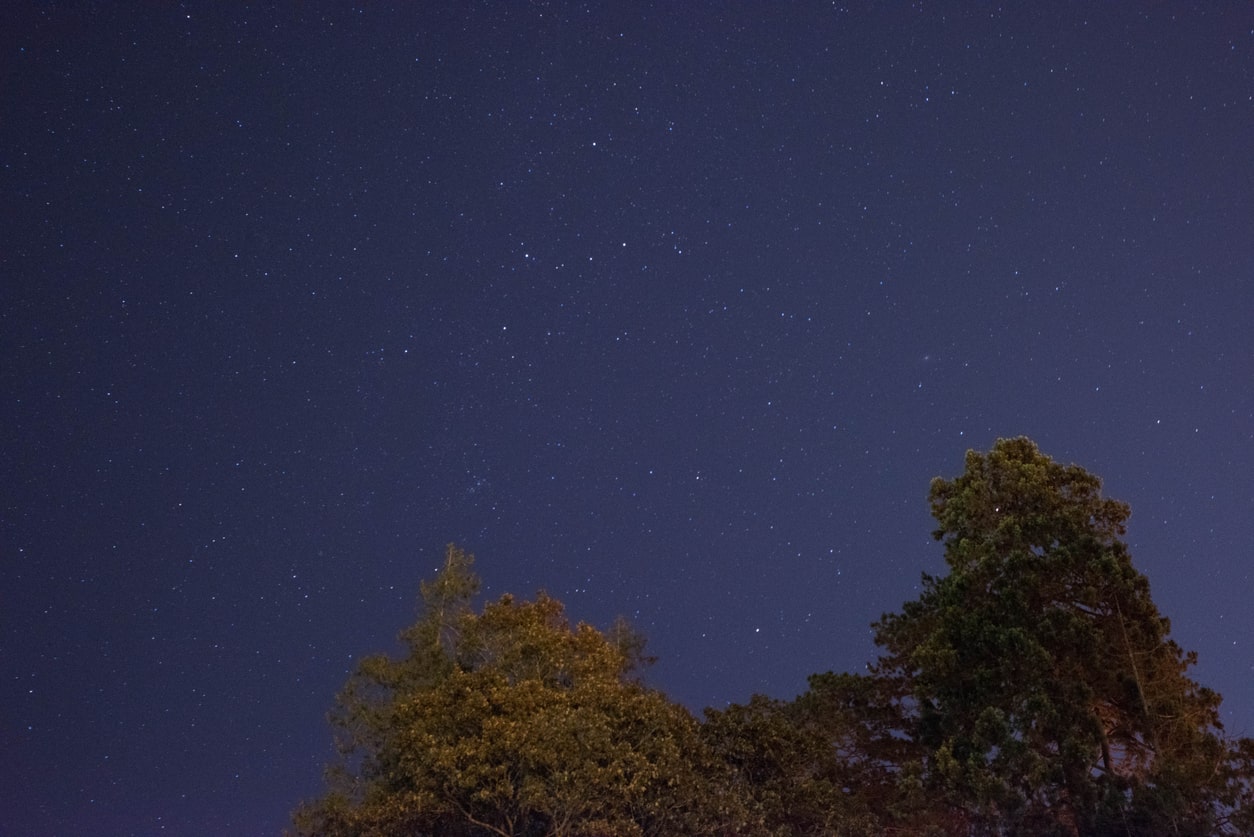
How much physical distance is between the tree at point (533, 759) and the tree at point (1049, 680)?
6913 millimetres

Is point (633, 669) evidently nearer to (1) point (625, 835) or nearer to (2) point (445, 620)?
Answer: (2) point (445, 620)

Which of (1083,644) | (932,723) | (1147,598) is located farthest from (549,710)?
(1147,598)

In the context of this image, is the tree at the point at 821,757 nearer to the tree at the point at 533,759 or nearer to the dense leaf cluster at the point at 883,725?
the dense leaf cluster at the point at 883,725

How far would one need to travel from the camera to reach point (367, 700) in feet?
78.5

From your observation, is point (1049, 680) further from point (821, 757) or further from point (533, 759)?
point (533, 759)

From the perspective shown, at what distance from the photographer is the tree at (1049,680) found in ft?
71.7

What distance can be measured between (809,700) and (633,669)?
5.28 meters

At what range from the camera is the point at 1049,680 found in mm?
23172

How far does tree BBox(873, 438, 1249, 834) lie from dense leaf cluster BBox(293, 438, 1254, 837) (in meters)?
0.05

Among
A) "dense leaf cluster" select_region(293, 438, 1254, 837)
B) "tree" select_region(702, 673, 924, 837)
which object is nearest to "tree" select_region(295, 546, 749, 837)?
"dense leaf cluster" select_region(293, 438, 1254, 837)

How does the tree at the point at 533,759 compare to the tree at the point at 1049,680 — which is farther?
the tree at the point at 1049,680

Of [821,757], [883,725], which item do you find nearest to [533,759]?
[821,757]

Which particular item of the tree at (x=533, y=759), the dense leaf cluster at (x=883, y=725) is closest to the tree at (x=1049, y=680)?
the dense leaf cluster at (x=883, y=725)

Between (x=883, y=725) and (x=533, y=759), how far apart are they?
38.1ft
